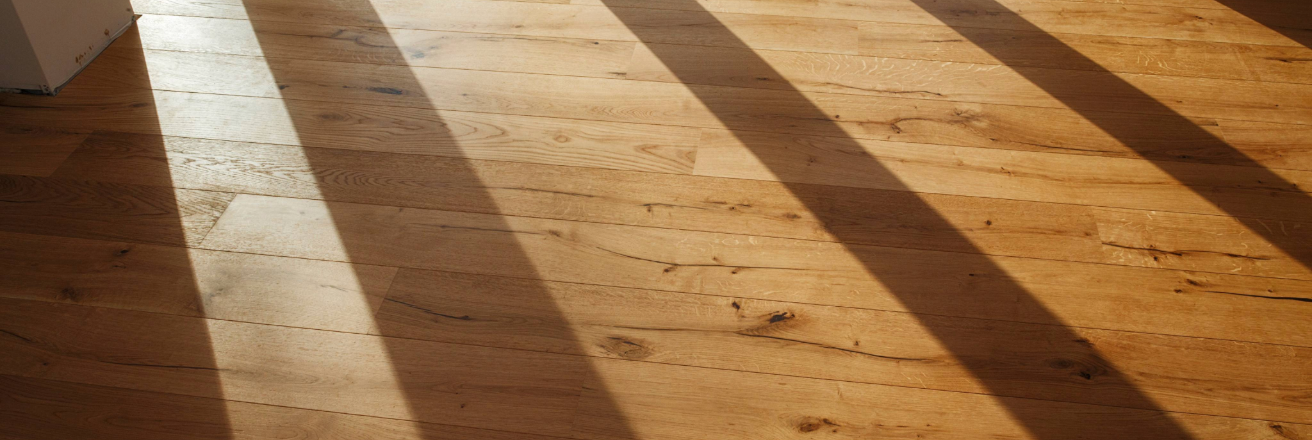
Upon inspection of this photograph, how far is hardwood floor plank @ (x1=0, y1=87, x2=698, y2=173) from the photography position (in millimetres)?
1849

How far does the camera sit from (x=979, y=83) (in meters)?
2.06

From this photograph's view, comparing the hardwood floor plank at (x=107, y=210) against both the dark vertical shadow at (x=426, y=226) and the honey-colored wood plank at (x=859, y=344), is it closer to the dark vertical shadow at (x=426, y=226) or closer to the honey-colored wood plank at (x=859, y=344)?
the dark vertical shadow at (x=426, y=226)

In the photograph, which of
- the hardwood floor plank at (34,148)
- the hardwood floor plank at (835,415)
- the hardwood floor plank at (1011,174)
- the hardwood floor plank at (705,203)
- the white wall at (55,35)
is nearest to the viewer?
the hardwood floor plank at (835,415)

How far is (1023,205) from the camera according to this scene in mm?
1695

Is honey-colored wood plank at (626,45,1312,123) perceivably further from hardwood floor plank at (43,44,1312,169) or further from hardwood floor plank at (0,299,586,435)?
hardwood floor plank at (0,299,586,435)

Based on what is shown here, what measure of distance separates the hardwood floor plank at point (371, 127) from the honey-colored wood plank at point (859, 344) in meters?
0.40

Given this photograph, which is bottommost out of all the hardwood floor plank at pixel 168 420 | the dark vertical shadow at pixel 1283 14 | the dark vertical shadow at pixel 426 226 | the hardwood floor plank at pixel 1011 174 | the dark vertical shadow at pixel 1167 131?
the hardwood floor plank at pixel 168 420

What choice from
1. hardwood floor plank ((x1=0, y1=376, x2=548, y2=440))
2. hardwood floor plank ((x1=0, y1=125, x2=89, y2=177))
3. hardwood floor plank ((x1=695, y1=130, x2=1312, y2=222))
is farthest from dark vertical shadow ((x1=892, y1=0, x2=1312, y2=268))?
hardwood floor plank ((x1=0, y1=125, x2=89, y2=177))

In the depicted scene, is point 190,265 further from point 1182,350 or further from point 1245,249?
point 1245,249

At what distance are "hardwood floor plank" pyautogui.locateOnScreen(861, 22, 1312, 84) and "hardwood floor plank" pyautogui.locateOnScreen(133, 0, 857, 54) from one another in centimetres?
15

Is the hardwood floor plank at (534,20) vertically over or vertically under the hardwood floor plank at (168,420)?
over

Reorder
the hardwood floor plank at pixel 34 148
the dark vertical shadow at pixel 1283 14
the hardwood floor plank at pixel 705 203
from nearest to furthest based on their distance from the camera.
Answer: the hardwood floor plank at pixel 705 203, the hardwood floor plank at pixel 34 148, the dark vertical shadow at pixel 1283 14

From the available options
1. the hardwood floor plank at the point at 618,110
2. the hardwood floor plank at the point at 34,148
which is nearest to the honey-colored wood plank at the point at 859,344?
the hardwood floor plank at the point at 618,110

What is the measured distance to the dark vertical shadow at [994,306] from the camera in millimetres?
1314
